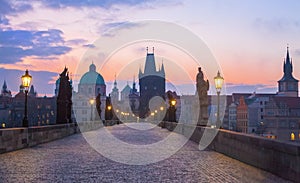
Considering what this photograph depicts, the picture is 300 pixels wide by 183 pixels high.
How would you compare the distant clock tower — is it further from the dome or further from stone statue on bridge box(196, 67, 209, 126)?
stone statue on bridge box(196, 67, 209, 126)

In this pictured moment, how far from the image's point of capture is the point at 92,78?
18088 cm

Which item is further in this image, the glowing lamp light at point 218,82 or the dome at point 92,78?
the dome at point 92,78

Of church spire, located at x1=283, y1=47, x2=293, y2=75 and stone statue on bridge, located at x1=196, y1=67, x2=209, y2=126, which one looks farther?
church spire, located at x1=283, y1=47, x2=293, y2=75

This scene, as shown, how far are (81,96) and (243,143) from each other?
15486 cm

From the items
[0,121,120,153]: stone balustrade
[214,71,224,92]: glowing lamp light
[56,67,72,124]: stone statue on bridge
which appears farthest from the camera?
[56,67,72,124]: stone statue on bridge

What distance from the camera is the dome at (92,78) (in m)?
179

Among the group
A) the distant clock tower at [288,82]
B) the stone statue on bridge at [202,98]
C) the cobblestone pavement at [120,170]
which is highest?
the distant clock tower at [288,82]

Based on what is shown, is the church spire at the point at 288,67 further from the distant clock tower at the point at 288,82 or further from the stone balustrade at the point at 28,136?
the stone balustrade at the point at 28,136

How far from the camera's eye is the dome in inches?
7042

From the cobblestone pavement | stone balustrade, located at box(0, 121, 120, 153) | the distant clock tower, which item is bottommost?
the cobblestone pavement

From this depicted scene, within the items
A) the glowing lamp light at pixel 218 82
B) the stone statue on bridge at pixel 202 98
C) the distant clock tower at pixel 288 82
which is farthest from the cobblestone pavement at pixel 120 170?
the distant clock tower at pixel 288 82

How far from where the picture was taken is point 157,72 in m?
200

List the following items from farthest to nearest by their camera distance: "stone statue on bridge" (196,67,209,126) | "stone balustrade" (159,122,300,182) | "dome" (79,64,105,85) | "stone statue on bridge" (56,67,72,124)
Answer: "dome" (79,64,105,85) < "stone statue on bridge" (56,67,72,124) < "stone statue on bridge" (196,67,209,126) < "stone balustrade" (159,122,300,182)

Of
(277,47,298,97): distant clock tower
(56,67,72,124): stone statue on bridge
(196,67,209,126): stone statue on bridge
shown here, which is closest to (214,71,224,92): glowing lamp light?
(196,67,209,126): stone statue on bridge
